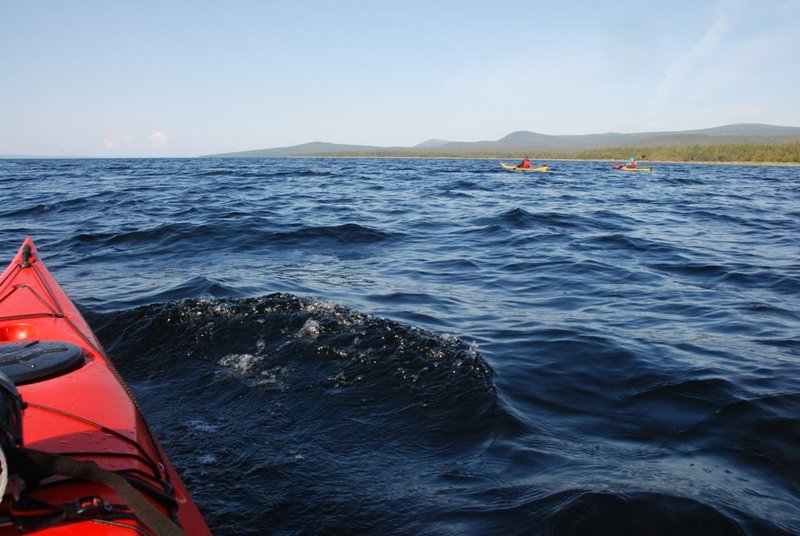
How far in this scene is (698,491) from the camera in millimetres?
3145

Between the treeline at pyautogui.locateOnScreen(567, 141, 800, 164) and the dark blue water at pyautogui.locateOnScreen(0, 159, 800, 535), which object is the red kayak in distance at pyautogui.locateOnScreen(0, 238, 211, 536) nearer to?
the dark blue water at pyautogui.locateOnScreen(0, 159, 800, 535)

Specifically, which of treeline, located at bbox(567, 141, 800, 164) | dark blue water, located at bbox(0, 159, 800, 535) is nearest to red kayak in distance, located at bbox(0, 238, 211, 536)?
dark blue water, located at bbox(0, 159, 800, 535)

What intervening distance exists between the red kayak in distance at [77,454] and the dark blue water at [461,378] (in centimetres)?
98

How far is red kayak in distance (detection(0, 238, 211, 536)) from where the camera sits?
157 centimetres

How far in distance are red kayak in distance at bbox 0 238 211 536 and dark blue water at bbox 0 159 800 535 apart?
3.20 ft

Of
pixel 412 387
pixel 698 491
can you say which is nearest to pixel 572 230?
pixel 412 387

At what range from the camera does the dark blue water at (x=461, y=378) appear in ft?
10.2

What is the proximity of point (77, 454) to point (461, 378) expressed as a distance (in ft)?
10.5

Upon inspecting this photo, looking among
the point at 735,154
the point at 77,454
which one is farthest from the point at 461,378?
the point at 735,154

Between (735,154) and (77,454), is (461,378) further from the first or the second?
(735,154)

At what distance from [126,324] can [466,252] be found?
6173mm

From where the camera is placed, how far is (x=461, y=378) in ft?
15.2

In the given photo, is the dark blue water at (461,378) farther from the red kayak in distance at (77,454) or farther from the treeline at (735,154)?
the treeline at (735,154)

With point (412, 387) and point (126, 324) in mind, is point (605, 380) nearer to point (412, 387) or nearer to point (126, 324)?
point (412, 387)
